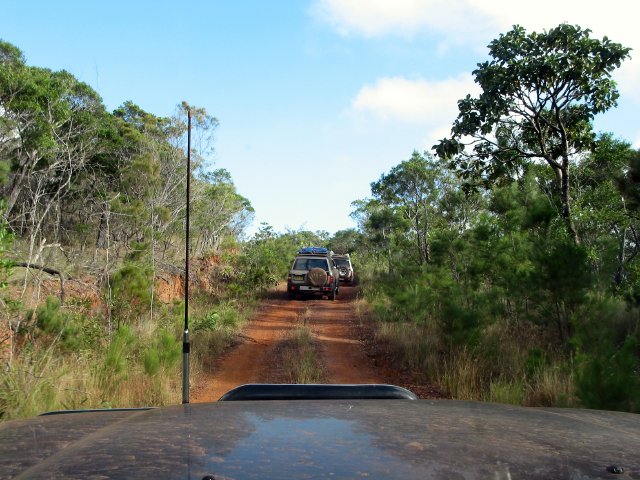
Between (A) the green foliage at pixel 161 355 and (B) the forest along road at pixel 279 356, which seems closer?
(A) the green foliage at pixel 161 355

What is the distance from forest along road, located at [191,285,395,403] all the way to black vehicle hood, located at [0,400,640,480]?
22.2 feet

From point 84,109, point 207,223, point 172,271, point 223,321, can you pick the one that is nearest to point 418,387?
point 223,321

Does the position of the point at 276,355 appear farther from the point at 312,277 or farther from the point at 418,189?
the point at 418,189

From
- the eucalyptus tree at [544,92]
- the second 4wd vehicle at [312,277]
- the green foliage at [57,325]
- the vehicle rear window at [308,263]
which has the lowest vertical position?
the green foliage at [57,325]

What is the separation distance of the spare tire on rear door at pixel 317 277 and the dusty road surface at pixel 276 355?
115 inches

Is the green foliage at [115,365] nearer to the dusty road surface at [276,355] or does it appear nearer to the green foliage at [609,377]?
the dusty road surface at [276,355]

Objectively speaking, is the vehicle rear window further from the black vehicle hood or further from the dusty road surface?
the black vehicle hood

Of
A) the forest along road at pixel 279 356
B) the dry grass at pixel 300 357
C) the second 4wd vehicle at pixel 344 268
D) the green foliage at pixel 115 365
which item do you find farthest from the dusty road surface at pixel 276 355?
the second 4wd vehicle at pixel 344 268

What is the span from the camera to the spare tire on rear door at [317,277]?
988 inches

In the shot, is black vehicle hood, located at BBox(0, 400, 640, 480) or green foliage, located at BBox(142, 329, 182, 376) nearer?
black vehicle hood, located at BBox(0, 400, 640, 480)

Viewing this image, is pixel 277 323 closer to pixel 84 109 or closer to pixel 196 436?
pixel 84 109

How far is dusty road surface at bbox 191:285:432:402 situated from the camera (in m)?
10.3

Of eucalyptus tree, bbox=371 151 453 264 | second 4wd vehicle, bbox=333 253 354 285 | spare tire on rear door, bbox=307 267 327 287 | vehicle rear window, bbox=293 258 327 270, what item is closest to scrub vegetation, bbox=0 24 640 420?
spare tire on rear door, bbox=307 267 327 287

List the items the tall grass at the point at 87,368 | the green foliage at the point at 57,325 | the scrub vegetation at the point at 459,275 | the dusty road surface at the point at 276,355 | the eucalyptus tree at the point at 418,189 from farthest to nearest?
the eucalyptus tree at the point at 418,189 → the dusty road surface at the point at 276,355 → the green foliage at the point at 57,325 → the scrub vegetation at the point at 459,275 → the tall grass at the point at 87,368
